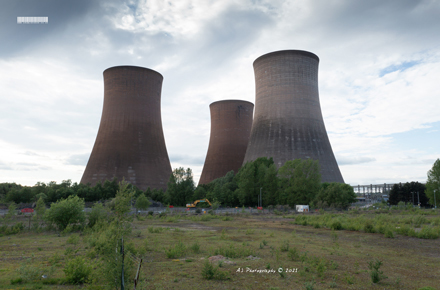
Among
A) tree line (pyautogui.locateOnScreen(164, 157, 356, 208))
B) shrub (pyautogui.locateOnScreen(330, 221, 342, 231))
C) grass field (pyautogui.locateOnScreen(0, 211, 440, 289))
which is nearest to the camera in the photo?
grass field (pyautogui.locateOnScreen(0, 211, 440, 289))

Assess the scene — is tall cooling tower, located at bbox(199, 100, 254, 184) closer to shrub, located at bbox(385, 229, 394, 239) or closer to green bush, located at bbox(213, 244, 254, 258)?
shrub, located at bbox(385, 229, 394, 239)

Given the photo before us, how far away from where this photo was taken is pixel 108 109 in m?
34.2

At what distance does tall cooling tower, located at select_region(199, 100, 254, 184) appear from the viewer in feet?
149

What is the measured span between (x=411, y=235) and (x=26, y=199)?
37131mm

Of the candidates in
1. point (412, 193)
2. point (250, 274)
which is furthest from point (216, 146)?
point (250, 274)

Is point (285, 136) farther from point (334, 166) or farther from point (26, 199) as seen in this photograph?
point (26, 199)

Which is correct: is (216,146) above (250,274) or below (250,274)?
above

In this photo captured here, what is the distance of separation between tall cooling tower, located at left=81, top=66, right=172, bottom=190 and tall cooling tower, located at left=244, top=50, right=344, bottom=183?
Answer: 12751 mm

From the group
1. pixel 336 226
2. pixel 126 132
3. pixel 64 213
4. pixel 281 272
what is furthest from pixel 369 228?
pixel 126 132

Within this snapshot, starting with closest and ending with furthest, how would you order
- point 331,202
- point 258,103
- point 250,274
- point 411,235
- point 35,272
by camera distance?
point 35,272 < point 250,274 < point 411,235 < point 331,202 < point 258,103

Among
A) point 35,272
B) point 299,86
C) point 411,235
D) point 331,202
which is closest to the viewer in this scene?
point 35,272

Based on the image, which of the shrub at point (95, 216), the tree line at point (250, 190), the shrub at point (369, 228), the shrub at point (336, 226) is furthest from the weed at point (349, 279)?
the tree line at point (250, 190)

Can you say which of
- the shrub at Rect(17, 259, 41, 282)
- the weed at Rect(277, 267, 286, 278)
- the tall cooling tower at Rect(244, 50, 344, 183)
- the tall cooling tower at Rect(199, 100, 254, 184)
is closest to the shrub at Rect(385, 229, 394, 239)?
the weed at Rect(277, 267, 286, 278)

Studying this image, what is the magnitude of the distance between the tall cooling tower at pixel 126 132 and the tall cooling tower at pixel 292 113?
41.8 ft
